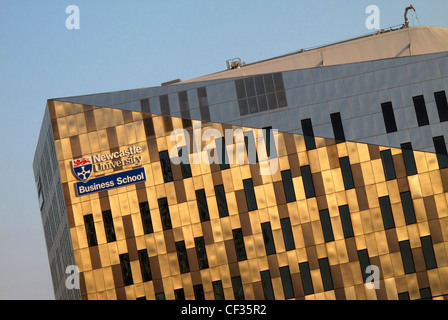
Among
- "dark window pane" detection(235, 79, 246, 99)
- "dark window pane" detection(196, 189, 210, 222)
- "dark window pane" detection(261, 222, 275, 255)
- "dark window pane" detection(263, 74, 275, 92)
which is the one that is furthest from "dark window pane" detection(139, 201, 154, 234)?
"dark window pane" detection(263, 74, 275, 92)

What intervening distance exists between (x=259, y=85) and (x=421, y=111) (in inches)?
602

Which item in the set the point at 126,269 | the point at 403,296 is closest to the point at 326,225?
the point at 403,296

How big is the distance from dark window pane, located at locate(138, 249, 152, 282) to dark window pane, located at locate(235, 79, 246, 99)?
1758 centimetres

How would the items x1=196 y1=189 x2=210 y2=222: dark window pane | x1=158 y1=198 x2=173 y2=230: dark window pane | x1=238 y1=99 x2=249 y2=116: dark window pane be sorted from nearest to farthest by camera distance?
x1=238 y1=99 x2=249 y2=116: dark window pane, x1=196 y1=189 x2=210 y2=222: dark window pane, x1=158 y1=198 x2=173 y2=230: dark window pane

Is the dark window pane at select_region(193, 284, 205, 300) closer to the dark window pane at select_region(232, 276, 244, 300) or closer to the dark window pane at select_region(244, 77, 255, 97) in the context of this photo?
the dark window pane at select_region(232, 276, 244, 300)

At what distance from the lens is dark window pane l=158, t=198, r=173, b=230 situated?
70812 millimetres

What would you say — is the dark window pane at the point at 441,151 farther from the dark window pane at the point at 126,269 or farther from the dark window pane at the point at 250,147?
the dark window pane at the point at 126,269

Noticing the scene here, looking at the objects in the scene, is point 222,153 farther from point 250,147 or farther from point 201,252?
point 201,252

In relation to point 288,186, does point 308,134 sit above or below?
above

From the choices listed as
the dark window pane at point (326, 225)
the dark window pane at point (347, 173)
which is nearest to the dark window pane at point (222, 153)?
the dark window pane at point (326, 225)

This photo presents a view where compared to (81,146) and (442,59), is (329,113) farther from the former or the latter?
(81,146)

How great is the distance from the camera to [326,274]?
67812 mm
